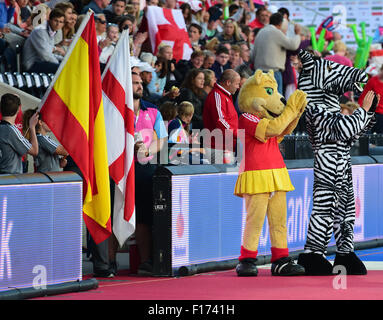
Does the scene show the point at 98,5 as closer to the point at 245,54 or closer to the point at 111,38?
the point at 111,38

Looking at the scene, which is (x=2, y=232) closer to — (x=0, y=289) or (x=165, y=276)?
(x=0, y=289)

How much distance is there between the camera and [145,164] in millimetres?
10445

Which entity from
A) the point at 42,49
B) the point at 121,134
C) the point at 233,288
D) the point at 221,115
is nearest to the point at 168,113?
the point at 221,115

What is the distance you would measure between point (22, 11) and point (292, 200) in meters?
6.55

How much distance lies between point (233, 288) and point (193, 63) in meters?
7.29

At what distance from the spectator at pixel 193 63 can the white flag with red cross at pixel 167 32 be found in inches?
42.0

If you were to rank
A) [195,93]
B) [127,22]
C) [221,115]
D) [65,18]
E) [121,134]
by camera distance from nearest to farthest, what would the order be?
[121,134], [221,115], [195,93], [65,18], [127,22]

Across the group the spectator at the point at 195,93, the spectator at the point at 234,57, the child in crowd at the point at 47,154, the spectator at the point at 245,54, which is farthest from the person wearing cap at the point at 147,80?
the child in crowd at the point at 47,154

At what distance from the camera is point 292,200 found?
11789 millimetres

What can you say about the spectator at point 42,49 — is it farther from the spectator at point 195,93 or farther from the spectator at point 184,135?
the spectator at point 184,135

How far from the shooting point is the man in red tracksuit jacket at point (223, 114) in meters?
12.2

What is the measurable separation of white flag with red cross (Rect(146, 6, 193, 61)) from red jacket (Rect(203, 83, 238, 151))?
188 inches
